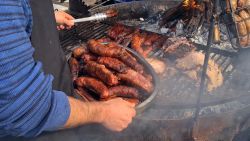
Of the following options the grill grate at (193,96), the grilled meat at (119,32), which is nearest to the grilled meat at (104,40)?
the grilled meat at (119,32)

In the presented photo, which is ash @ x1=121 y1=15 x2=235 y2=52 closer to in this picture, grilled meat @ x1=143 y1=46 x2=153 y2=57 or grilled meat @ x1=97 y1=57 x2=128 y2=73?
grilled meat @ x1=143 y1=46 x2=153 y2=57

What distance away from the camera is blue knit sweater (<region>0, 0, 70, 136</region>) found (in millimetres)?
1952

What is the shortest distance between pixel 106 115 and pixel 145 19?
3429 mm

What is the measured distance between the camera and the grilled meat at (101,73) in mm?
3873

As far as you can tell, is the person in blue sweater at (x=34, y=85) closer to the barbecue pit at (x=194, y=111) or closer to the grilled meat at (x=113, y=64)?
the barbecue pit at (x=194, y=111)

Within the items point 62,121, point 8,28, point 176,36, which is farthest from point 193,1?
point 8,28

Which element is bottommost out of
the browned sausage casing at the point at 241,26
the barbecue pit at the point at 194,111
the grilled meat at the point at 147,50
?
the barbecue pit at the point at 194,111

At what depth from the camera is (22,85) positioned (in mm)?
2125

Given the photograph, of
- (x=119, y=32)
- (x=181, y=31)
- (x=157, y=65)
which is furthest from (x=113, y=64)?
(x=181, y=31)

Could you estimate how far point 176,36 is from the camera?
5105mm

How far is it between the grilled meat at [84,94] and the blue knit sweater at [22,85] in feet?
4.06

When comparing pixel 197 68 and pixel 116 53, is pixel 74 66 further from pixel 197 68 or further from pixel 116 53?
pixel 197 68

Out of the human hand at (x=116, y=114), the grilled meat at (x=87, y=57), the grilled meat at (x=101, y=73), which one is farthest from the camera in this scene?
the grilled meat at (x=87, y=57)

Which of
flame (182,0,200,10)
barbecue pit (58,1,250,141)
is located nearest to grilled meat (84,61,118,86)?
barbecue pit (58,1,250,141)
